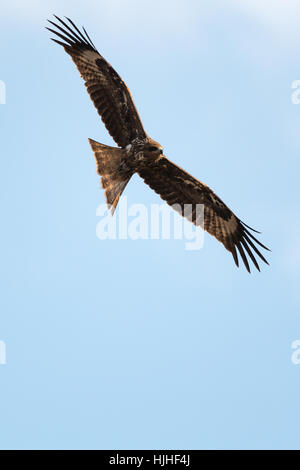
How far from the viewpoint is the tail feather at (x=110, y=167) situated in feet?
33.8

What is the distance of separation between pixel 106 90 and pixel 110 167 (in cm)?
110

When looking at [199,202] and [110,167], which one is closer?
[110,167]

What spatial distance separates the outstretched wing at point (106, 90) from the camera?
10258mm

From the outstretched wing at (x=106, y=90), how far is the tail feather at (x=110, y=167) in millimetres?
199

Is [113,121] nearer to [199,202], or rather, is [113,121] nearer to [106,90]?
[106,90]

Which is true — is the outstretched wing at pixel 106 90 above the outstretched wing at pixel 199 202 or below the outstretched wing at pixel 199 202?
above

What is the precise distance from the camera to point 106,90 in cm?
1031

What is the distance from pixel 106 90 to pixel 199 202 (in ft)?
8.26

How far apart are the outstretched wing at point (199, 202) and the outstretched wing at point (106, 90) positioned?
73 centimetres

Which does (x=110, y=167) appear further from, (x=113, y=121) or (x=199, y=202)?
(x=199, y=202)

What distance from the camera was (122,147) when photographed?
409 inches

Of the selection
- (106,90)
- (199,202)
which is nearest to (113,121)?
(106,90)

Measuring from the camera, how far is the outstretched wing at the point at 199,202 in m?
11.2
